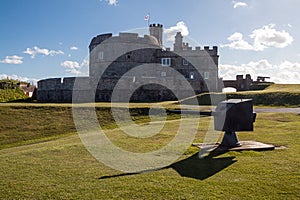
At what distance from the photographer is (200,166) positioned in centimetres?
640

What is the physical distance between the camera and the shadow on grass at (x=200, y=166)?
5867mm

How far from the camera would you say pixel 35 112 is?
59.7 feet

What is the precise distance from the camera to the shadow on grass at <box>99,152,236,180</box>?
5.87m

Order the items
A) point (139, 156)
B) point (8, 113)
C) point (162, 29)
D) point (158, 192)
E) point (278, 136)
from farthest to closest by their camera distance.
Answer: point (162, 29) < point (8, 113) < point (278, 136) < point (139, 156) < point (158, 192)

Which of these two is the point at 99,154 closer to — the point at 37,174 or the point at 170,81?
the point at 37,174

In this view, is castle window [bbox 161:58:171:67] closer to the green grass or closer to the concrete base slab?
the green grass

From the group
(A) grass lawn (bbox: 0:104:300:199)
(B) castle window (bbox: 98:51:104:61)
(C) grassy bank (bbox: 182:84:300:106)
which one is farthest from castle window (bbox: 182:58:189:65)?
(A) grass lawn (bbox: 0:104:300:199)

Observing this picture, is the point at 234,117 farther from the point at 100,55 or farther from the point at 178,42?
the point at 178,42

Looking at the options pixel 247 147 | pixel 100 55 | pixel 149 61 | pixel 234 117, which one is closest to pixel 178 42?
pixel 149 61

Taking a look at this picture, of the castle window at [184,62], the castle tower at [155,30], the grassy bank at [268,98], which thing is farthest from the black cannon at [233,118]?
the castle tower at [155,30]

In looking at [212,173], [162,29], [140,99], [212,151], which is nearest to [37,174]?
[212,173]

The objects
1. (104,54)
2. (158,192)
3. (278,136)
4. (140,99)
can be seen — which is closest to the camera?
(158,192)

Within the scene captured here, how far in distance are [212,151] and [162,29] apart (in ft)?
126

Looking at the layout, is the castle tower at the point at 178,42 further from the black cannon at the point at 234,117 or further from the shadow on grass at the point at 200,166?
the shadow on grass at the point at 200,166
